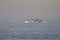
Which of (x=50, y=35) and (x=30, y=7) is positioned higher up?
(x=30, y=7)

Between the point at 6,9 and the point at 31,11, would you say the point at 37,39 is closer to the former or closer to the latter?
the point at 31,11

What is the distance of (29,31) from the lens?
251 cm

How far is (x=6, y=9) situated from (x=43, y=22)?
80 cm

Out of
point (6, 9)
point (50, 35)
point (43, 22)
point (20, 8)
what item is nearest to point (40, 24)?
point (43, 22)

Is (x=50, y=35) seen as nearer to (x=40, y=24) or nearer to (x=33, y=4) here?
(x=40, y=24)

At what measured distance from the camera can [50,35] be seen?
99.0 inches

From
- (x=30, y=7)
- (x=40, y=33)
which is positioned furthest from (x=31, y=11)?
(x=40, y=33)

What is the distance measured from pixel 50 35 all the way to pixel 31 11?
626mm

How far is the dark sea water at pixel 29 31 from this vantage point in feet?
8.19

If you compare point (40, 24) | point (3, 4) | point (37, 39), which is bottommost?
point (37, 39)

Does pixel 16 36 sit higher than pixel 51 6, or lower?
lower

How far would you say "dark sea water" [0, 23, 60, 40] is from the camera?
2496mm

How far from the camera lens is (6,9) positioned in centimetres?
250

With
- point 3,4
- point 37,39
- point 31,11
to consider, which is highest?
point 3,4
